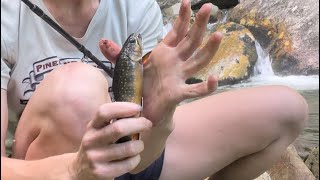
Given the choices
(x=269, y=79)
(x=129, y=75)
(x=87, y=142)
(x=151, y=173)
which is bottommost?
(x=151, y=173)

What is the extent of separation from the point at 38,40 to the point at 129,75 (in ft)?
1.60

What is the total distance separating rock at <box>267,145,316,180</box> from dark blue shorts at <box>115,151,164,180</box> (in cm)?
71

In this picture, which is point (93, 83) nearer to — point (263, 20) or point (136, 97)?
point (136, 97)

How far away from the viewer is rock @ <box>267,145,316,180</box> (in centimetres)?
226

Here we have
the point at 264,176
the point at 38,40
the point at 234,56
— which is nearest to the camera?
the point at 38,40

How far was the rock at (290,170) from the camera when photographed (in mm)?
2258

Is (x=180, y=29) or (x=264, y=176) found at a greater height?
(x=180, y=29)

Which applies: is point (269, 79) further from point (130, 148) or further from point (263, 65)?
point (130, 148)

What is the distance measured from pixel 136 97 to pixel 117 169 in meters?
0.19

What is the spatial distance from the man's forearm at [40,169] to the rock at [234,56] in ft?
4.85

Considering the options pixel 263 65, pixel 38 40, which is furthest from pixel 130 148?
pixel 263 65

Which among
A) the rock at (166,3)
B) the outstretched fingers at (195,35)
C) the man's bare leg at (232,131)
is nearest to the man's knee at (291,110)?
the man's bare leg at (232,131)

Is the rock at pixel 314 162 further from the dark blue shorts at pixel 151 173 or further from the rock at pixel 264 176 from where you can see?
the dark blue shorts at pixel 151 173

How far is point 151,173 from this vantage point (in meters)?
1.67
